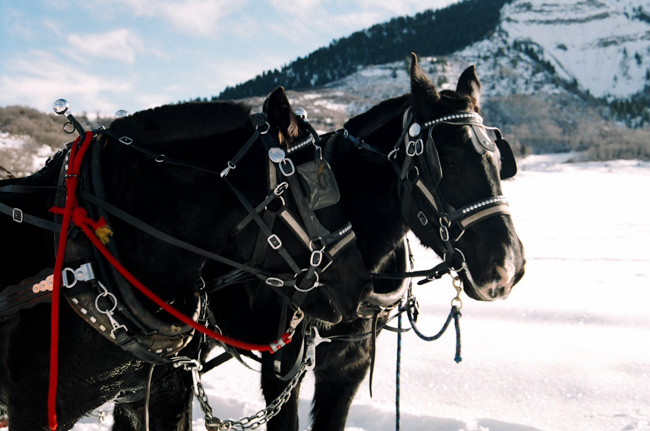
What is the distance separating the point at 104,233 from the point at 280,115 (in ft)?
2.74

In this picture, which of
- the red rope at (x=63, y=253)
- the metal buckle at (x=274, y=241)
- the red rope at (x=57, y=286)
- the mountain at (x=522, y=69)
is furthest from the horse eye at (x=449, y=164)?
the mountain at (x=522, y=69)

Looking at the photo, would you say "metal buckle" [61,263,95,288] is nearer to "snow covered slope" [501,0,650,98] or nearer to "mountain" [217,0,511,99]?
"mountain" [217,0,511,99]

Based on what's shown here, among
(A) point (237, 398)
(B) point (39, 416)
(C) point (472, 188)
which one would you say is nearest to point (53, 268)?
(B) point (39, 416)

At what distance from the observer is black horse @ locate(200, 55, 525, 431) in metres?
2.40

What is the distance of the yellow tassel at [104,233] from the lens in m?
1.99

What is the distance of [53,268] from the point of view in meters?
1.98

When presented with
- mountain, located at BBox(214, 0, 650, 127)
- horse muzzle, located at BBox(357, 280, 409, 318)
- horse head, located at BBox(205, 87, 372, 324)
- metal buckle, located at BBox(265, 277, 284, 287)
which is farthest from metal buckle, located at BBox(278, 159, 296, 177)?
mountain, located at BBox(214, 0, 650, 127)

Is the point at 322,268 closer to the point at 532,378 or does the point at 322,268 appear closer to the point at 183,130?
the point at 183,130

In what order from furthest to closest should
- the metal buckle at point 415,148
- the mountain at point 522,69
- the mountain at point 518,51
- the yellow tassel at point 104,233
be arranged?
the mountain at point 518,51
the mountain at point 522,69
the metal buckle at point 415,148
the yellow tassel at point 104,233

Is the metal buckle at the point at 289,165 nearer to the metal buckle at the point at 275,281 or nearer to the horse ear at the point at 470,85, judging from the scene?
the metal buckle at the point at 275,281

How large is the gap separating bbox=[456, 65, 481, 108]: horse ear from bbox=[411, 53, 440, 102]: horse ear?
0.26 meters

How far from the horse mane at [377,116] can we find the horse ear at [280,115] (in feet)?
3.24

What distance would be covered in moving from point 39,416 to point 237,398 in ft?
8.85

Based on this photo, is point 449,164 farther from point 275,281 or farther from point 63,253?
point 63,253
